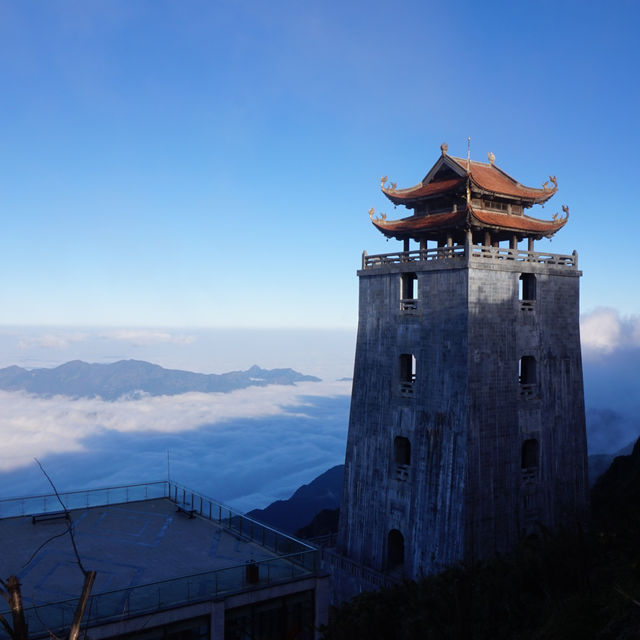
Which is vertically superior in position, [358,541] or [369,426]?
[369,426]

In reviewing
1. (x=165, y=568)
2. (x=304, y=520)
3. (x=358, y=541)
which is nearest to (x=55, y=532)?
(x=165, y=568)

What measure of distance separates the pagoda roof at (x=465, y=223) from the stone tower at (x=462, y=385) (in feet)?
0.24

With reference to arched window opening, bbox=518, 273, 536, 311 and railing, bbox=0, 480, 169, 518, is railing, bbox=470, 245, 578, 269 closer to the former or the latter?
arched window opening, bbox=518, 273, 536, 311

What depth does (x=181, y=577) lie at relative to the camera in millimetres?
18125

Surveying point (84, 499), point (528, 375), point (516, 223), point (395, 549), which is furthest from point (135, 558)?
point (516, 223)

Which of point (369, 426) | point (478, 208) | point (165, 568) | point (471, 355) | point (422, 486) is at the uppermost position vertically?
point (478, 208)

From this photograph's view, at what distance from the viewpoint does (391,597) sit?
20062mm

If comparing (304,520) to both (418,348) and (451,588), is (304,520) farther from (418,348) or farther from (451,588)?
(451,588)

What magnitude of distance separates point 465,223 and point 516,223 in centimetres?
324

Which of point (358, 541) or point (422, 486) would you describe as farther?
point (358, 541)

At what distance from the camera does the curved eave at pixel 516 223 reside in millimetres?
26734

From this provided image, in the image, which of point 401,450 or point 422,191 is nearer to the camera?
point 401,450

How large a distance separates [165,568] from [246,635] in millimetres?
3435

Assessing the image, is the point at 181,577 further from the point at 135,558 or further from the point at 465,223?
the point at 465,223
